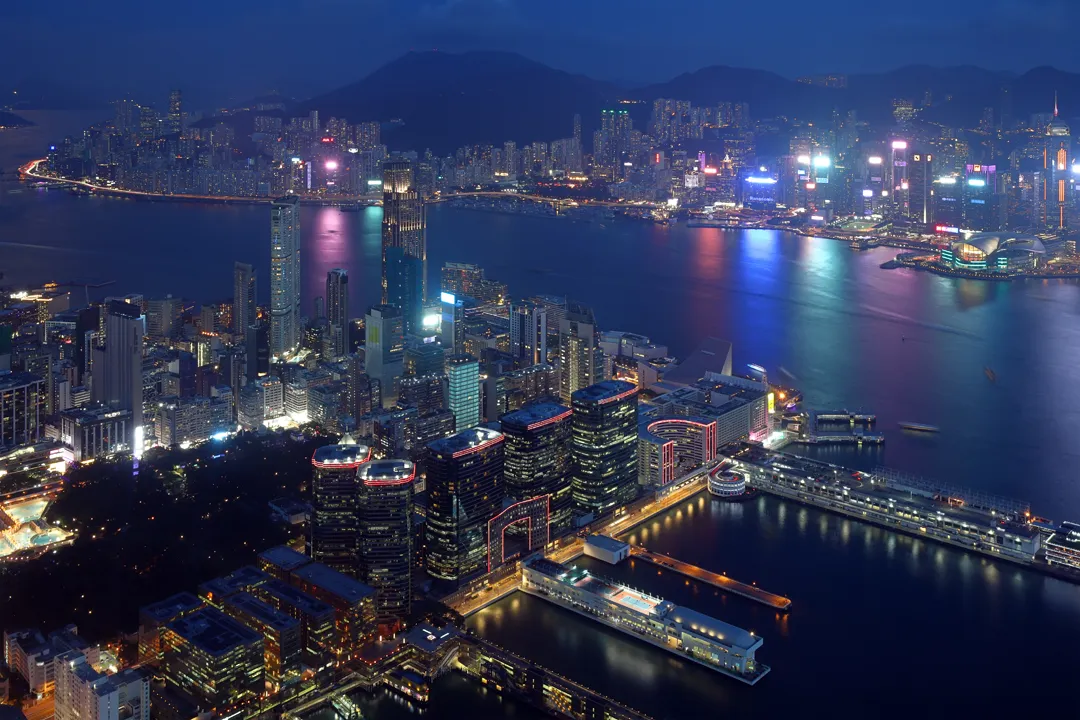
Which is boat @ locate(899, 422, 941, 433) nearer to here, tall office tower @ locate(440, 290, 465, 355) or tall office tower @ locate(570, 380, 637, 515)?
tall office tower @ locate(570, 380, 637, 515)

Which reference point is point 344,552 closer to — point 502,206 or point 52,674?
point 52,674

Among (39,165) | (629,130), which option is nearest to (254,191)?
(39,165)

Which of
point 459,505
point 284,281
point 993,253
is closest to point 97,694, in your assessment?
point 459,505

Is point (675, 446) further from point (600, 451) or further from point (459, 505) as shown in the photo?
point (459, 505)

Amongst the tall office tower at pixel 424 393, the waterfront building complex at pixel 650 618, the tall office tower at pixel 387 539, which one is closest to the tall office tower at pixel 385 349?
the tall office tower at pixel 424 393

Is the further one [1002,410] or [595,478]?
[1002,410]

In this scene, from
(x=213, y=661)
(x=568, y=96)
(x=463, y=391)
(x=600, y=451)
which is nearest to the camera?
(x=213, y=661)
